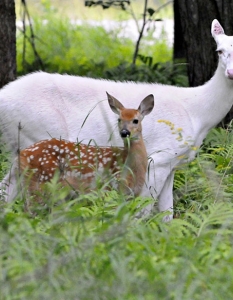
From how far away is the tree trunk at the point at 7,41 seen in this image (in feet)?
Answer: 26.8

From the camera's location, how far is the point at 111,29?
50.3 ft

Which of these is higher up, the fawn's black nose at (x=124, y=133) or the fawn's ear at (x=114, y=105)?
the fawn's ear at (x=114, y=105)

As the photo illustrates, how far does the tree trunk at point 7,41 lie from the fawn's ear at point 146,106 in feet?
7.79

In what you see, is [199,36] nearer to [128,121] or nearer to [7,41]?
[7,41]

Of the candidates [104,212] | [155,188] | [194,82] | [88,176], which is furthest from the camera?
[194,82]

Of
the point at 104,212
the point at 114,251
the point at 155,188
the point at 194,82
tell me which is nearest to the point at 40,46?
the point at 194,82

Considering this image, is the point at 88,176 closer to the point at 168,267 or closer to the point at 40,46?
the point at 168,267

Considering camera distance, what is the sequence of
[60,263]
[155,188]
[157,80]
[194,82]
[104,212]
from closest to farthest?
1. [60,263]
2. [104,212]
3. [155,188]
4. [194,82]
5. [157,80]

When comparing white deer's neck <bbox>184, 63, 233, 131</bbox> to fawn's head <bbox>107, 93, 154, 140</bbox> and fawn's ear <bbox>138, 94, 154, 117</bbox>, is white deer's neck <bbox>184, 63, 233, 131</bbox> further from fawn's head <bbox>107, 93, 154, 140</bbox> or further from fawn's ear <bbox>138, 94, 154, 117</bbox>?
fawn's head <bbox>107, 93, 154, 140</bbox>

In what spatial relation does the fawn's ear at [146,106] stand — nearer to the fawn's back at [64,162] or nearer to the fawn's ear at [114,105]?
the fawn's ear at [114,105]

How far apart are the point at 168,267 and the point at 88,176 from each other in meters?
1.94

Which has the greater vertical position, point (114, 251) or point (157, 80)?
point (114, 251)

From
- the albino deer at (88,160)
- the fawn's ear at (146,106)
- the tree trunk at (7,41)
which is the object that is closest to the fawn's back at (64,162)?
the albino deer at (88,160)

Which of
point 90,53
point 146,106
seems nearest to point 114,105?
point 146,106
